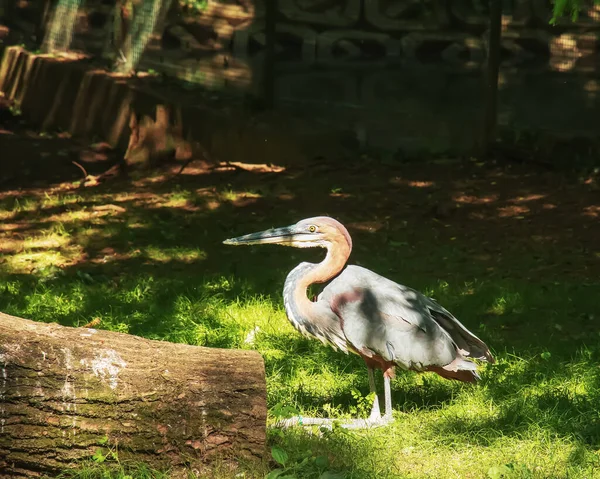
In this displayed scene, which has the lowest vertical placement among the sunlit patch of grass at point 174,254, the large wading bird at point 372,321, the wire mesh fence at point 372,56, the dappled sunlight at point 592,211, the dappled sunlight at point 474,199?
the wire mesh fence at point 372,56

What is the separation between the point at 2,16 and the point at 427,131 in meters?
13.7

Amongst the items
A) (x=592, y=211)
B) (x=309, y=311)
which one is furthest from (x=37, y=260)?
(x=592, y=211)

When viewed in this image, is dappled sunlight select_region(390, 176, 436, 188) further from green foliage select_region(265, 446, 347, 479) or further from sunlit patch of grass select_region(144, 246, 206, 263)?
green foliage select_region(265, 446, 347, 479)

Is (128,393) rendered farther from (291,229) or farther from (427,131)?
(427,131)

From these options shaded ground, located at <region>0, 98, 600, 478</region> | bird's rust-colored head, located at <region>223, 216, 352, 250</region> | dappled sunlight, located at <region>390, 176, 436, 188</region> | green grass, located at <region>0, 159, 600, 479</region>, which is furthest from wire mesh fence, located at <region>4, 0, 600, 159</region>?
bird's rust-colored head, located at <region>223, 216, 352, 250</region>

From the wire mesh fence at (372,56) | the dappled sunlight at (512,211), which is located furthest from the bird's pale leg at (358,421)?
the wire mesh fence at (372,56)

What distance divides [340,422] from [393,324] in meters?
0.58

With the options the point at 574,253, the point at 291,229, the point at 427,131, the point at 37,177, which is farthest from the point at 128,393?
the point at 427,131

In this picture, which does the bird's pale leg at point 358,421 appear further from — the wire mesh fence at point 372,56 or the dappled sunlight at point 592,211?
the wire mesh fence at point 372,56

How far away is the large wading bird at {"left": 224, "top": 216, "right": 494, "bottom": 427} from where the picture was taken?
4.87 m

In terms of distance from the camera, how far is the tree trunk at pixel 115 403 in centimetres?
382

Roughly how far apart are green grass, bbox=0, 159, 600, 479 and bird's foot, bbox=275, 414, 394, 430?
75 mm

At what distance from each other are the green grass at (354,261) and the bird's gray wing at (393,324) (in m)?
0.34

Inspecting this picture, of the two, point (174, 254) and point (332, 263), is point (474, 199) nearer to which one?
point (174, 254)
